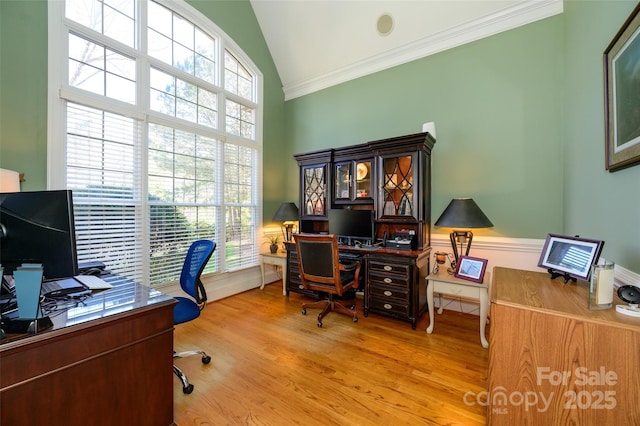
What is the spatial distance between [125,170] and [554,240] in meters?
3.85

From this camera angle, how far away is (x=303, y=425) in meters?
1.51

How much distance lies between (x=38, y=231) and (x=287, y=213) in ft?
9.87

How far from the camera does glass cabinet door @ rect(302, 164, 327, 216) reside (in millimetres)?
3764

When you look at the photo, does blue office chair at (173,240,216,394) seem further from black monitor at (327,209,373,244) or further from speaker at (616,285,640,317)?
speaker at (616,285,640,317)

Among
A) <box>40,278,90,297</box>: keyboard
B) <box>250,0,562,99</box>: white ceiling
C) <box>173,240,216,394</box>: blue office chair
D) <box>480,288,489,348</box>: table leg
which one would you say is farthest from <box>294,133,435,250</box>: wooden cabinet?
<box>40,278,90,297</box>: keyboard

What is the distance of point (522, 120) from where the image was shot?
9.06 feet

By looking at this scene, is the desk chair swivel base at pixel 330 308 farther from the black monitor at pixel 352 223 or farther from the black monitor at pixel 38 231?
the black monitor at pixel 38 231

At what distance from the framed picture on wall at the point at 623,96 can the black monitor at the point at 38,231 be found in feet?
9.16

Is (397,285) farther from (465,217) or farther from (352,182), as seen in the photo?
(352,182)

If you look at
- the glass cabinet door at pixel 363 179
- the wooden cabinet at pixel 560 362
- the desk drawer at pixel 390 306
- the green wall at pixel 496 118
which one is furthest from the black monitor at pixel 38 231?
the green wall at pixel 496 118

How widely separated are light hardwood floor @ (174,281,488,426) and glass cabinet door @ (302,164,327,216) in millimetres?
1531

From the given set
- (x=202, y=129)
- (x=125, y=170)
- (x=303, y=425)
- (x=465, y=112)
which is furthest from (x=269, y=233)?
(x=465, y=112)

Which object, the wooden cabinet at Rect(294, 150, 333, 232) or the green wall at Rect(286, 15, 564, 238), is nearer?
the green wall at Rect(286, 15, 564, 238)

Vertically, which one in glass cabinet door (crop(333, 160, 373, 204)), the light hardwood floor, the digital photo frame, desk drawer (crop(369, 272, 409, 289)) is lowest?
the light hardwood floor
